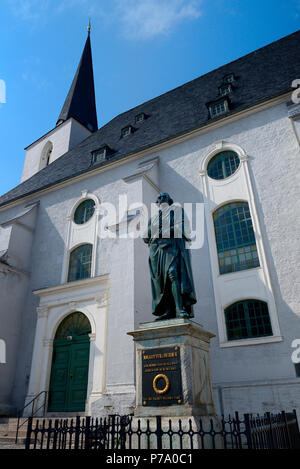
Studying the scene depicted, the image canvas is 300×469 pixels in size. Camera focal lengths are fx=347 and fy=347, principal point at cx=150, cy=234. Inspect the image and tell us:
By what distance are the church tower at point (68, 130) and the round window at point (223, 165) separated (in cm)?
1528

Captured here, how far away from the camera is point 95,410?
10.5m

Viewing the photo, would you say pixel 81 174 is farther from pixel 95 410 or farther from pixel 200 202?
pixel 95 410

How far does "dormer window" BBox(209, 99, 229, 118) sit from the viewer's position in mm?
15303

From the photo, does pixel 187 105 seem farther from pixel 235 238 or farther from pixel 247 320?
pixel 247 320

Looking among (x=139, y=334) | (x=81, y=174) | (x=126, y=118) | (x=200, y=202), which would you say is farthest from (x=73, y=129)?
(x=139, y=334)

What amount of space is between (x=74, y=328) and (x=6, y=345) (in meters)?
3.30

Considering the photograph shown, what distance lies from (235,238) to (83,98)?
26216mm

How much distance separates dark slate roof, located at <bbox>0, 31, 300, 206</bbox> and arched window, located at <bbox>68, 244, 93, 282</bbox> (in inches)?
164

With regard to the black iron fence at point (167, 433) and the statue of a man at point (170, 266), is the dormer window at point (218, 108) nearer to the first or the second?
the statue of a man at point (170, 266)

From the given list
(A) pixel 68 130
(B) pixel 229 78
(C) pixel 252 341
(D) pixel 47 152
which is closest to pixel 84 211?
(C) pixel 252 341

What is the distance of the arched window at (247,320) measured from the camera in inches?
432

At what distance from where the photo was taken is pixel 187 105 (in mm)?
19047

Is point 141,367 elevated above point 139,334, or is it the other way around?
point 139,334
